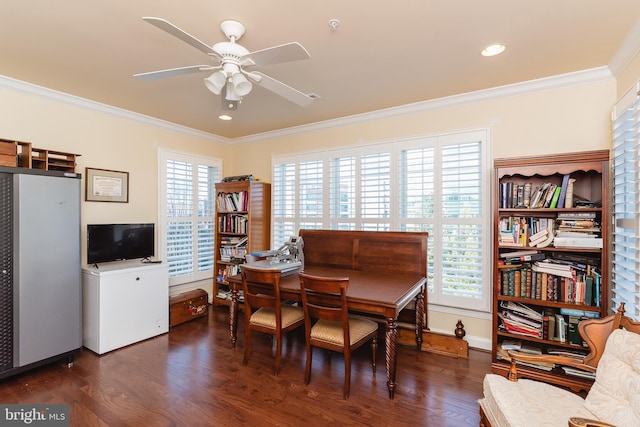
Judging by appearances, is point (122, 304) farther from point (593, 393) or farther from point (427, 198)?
point (593, 393)

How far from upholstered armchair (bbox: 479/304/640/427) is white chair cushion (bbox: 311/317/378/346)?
99 cm

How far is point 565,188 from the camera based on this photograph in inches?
101

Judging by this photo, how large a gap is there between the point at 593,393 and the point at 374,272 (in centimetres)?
201

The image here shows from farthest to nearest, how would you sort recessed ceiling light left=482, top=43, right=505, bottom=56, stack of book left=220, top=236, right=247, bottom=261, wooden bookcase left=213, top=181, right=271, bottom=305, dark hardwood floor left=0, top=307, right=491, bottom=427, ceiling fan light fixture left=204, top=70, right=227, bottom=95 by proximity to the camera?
stack of book left=220, top=236, right=247, bottom=261 < wooden bookcase left=213, top=181, right=271, bottom=305 < recessed ceiling light left=482, top=43, right=505, bottom=56 < dark hardwood floor left=0, top=307, right=491, bottom=427 < ceiling fan light fixture left=204, top=70, right=227, bottom=95

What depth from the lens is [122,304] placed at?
10.7ft

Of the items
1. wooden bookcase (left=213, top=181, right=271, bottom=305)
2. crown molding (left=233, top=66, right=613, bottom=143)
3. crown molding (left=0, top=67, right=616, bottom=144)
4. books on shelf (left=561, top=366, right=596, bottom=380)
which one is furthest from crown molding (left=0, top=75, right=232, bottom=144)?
books on shelf (left=561, top=366, right=596, bottom=380)

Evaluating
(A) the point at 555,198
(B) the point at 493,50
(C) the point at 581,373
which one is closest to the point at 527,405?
(C) the point at 581,373

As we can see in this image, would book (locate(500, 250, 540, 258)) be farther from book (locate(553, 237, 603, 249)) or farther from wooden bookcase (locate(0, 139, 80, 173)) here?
wooden bookcase (locate(0, 139, 80, 173))

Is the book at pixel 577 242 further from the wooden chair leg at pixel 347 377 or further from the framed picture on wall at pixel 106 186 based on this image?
the framed picture on wall at pixel 106 186

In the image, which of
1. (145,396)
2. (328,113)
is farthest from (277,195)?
(145,396)

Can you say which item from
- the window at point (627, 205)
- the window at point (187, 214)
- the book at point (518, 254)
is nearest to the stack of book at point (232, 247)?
the window at point (187, 214)

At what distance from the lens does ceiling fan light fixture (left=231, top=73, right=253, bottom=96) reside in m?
1.88

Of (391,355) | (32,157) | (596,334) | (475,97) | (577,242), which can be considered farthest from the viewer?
(475,97)

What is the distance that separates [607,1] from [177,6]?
2532mm
